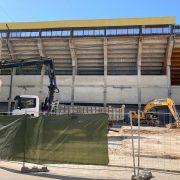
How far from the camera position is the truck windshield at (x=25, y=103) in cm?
2450

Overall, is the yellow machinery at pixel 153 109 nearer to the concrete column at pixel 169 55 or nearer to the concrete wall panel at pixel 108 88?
the concrete wall panel at pixel 108 88

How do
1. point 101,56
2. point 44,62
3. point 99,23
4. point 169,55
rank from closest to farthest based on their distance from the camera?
point 44,62 → point 169,55 → point 99,23 → point 101,56

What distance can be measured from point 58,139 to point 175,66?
33906mm

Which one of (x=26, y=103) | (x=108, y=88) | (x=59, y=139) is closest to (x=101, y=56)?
(x=108, y=88)

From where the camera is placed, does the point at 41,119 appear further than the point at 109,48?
No

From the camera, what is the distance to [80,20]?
131ft

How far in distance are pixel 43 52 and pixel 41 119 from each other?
32216 millimetres

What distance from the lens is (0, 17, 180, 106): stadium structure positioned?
3831 centimetres

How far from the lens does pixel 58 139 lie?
29.5 feet

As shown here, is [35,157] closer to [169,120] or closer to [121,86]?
[169,120]

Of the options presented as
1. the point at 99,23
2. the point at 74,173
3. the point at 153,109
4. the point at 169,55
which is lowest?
the point at 74,173

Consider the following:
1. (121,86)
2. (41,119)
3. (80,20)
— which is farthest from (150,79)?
(41,119)

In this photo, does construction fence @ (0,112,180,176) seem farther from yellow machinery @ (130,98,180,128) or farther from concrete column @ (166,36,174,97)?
concrete column @ (166,36,174,97)

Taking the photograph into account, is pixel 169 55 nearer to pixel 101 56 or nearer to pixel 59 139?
pixel 101 56
